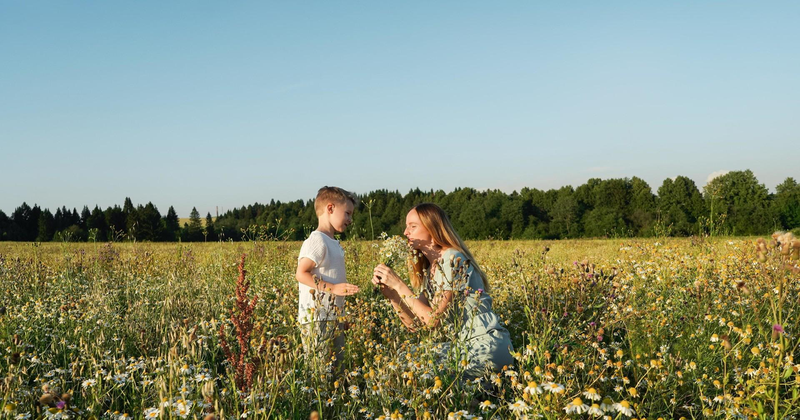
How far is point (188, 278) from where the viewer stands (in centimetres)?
733

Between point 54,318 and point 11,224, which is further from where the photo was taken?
point 11,224

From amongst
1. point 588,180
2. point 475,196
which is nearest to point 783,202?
point 588,180

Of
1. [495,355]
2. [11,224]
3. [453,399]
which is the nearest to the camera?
[453,399]

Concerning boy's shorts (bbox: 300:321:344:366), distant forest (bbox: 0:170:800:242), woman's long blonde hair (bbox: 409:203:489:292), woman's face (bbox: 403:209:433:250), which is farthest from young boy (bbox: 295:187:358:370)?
distant forest (bbox: 0:170:800:242)

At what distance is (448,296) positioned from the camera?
320 cm

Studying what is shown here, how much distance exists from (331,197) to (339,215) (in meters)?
0.21

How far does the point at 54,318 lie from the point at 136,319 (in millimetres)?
689

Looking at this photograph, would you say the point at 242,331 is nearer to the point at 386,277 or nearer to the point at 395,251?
the point at 386,277

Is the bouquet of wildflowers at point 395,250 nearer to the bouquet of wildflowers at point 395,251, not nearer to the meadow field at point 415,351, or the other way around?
the bouquet of wildflowers at point 395,251

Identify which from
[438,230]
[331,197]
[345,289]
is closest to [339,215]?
[331,197]

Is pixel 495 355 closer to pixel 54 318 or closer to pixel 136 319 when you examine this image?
pixel 136 319

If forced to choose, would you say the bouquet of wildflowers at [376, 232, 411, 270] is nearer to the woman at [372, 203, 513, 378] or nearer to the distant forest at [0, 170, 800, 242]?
the woman at [372, 203, 513, 378]

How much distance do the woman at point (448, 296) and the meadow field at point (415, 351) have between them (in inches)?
5.7

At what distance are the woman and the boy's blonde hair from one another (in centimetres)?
81
